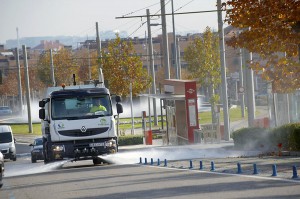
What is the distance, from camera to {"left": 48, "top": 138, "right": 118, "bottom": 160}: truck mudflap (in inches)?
1326

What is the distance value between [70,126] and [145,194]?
41.6 feet

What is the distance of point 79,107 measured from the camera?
3375cm

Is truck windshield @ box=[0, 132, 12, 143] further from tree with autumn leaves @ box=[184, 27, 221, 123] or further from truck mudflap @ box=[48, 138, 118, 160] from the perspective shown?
tree with autumn leaves @ box=[184, 27, 221, 123]

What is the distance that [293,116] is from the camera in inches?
2117

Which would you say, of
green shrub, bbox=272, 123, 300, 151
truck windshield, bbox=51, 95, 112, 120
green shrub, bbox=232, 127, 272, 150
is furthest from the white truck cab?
green shrub, bbox=232, 127, 272, 150

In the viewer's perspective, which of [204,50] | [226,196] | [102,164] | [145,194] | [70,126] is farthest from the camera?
[204,50]

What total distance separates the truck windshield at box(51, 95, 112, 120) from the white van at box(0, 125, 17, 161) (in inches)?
861

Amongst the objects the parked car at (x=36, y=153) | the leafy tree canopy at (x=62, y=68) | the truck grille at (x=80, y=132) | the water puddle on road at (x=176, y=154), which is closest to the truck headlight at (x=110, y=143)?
the truck grille at (x=80, y=132)

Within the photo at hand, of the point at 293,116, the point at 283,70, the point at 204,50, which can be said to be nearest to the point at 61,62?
the point at 204,50

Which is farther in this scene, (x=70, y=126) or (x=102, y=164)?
(x=102, y=164)

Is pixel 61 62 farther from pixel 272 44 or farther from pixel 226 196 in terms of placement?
pixel 226 196

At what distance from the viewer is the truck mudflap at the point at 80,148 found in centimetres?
3369

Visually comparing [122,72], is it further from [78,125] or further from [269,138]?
[78,125]

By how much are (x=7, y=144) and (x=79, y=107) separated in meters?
24.0
